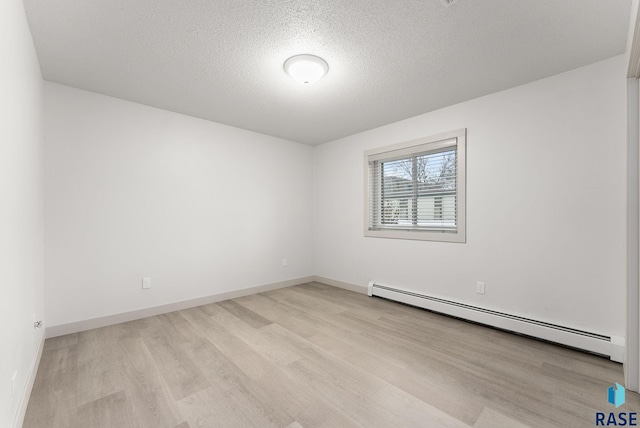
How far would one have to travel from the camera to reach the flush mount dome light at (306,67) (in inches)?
85.6

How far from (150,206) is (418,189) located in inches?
130

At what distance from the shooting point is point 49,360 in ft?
7.00

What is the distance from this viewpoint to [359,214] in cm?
420

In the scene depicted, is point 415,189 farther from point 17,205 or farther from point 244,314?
point 17,205

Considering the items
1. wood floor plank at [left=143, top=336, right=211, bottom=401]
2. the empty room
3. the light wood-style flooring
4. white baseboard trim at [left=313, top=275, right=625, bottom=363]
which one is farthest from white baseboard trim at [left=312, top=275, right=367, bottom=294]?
wood floor plank at [left=143, top=336, right=211, bottom=401]

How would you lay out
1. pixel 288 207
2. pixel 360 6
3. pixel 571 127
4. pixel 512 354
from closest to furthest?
pixel 360 6 < pixel 512 354 < pixel 571 127 < pixel 288 207

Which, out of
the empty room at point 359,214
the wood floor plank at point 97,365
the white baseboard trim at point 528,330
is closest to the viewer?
the empty room at point 359,214

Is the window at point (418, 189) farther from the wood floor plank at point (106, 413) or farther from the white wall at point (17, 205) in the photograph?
the white wall at point (17, 205)

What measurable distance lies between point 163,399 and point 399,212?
10.4 feet

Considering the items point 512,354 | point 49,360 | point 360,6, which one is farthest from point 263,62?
point 512,354

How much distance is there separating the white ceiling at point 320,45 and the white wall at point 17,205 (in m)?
0.39

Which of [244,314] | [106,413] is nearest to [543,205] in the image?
[244,314]

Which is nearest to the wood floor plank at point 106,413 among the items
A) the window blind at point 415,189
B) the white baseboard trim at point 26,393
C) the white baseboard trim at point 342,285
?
the white baseboard trim at point 26,393

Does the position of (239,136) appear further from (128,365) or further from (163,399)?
(163,399)
